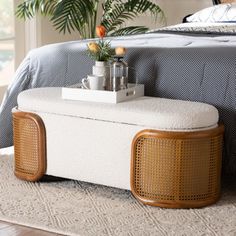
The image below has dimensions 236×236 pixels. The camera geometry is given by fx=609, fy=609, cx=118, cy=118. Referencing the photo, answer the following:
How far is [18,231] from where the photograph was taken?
221cm

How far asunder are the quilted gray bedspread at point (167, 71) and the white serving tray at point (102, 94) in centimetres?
12

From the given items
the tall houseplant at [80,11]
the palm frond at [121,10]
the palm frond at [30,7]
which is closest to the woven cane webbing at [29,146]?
the tall houseplant at [80,11]

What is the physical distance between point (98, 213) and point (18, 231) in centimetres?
33

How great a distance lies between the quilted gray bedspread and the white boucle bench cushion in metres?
0.12

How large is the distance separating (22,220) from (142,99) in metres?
0.73

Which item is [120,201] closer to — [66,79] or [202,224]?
[202,224]

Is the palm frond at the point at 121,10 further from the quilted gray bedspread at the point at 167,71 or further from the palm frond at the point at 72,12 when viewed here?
the quilted gray bedspread at the point at 167,71

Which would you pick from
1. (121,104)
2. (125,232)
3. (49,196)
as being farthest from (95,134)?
(125,232)

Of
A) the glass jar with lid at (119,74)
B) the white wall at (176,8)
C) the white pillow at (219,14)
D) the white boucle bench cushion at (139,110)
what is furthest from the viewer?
the white wall at (176,8)

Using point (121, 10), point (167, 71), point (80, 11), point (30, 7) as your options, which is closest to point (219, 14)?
point (121, 10)

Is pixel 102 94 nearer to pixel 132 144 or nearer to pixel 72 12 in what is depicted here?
pixel 132 144

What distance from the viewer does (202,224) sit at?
2264 millimetres

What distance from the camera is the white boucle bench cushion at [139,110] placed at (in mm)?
2348

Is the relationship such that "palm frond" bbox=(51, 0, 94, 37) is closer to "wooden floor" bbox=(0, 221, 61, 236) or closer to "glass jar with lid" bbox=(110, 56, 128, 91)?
"glass jar with lid" bbox=(110, 56, 128, 91)
